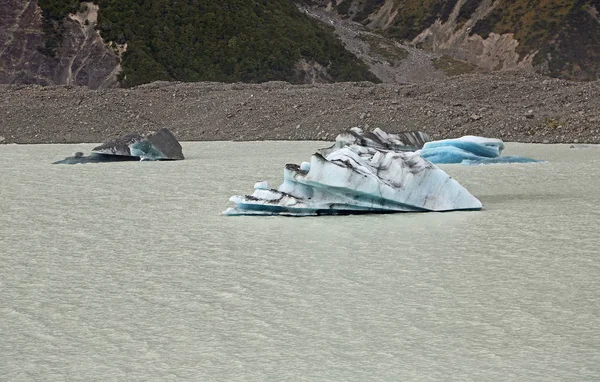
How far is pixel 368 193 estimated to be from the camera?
8.34 metres

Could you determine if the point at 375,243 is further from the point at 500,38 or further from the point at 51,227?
the point at 500,38

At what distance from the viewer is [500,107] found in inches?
907

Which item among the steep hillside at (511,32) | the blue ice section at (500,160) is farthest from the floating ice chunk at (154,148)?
Result: the steep hillside at (511,32)

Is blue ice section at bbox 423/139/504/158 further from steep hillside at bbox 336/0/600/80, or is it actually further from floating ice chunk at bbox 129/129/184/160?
steep hillside at bbox 336/0/600/80

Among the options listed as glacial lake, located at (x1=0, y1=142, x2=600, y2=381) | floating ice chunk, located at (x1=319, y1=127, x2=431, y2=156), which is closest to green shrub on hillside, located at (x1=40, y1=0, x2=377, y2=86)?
floating ice chunk, located at (x1=319, y1=127, x2=431, y2=156)

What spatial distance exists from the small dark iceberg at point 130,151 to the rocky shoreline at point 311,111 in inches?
228

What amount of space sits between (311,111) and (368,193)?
48.3 feet

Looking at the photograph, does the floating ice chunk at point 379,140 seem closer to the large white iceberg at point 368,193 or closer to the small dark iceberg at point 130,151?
the small dark iceberg at point 130,151

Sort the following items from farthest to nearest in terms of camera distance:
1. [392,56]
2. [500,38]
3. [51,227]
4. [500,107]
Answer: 1. [500,38]
2. [392,56]
3. [500,107]
4. [51,227]

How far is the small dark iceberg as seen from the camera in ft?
49.8

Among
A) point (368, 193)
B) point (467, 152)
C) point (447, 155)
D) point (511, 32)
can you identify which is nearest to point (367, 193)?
point (368, 193)

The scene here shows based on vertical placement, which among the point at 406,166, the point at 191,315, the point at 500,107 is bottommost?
the point at 191,315

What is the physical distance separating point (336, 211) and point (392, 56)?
2368 inches

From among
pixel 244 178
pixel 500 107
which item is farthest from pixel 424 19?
pixel 244 178
